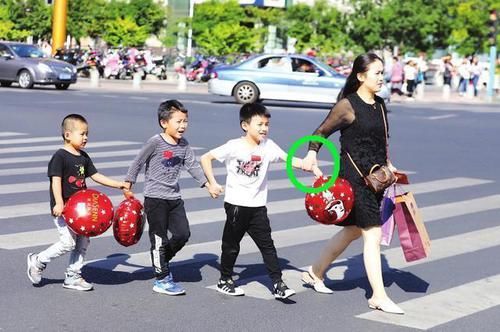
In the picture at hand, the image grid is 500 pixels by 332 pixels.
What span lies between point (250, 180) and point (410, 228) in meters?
1.19

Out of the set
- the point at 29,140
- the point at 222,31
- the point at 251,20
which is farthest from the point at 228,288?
the point at 251,20

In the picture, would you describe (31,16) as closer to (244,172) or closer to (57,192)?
(57,192)

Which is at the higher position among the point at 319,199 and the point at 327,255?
the point at 319,199

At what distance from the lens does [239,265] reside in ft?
27.4

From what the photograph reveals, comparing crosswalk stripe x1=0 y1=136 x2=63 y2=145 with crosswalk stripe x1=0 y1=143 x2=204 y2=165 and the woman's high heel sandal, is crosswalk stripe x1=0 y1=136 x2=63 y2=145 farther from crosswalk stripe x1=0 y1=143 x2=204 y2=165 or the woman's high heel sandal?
the woman's high heel sandal

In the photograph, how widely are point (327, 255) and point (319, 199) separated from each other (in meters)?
0.60

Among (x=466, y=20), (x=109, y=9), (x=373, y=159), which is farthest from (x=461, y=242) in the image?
(x=466, y=20)

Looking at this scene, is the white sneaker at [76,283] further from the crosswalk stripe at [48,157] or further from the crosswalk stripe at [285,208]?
the crosswalk stripe at [48,157]

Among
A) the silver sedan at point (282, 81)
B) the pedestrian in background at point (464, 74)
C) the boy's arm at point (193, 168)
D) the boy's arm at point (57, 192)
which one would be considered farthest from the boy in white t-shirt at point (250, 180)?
the pedestrian in background at point (464, 74)

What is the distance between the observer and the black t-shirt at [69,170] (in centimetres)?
701

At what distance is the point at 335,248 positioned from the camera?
7.43 meters

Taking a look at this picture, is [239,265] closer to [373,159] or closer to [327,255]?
[327,255]

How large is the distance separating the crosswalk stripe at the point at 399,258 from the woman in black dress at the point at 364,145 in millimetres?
402

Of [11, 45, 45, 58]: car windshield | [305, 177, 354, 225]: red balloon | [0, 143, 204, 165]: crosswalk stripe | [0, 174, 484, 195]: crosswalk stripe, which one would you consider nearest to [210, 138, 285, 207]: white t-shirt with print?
[305, 177, 354, 225]: red balloon
